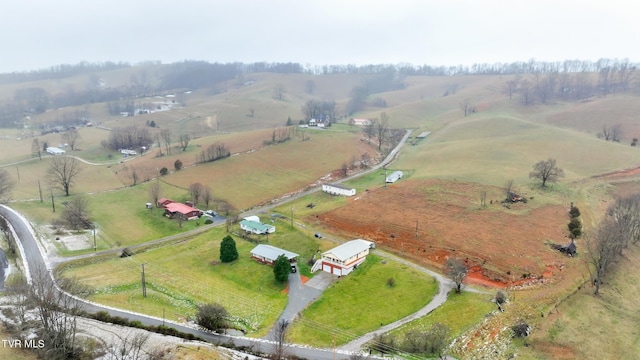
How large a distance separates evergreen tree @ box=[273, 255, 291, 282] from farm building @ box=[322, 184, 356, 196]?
32.0 meters

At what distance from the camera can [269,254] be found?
55.5 m

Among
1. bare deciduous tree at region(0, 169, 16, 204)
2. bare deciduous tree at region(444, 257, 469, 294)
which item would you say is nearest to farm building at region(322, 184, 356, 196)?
bare deciduous tree at region(444, 257, 469, 294)

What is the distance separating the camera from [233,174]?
95.4 m

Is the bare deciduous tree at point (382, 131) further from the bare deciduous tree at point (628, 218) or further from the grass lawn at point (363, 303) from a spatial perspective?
the grass lawn at point (363, 303)

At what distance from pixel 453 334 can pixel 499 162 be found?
194ft

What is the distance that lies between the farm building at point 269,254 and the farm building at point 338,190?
2650cm

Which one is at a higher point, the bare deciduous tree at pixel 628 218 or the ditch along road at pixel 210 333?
the bare deciduous tree at pixel 628 218

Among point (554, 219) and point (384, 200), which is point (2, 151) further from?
point (554, 219)

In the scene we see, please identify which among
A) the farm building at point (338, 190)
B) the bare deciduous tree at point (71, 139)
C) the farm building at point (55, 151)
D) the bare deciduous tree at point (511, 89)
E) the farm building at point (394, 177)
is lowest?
the farm building at point (338, 190)

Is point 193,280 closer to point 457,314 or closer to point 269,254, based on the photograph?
point 269,254

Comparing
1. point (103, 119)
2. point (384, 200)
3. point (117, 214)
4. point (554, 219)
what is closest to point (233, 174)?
point (117, 214)

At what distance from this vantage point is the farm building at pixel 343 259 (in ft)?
170

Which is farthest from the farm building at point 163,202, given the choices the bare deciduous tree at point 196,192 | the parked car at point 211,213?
the parked car at point 211,213

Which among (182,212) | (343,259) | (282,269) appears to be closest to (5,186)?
(182,212)
